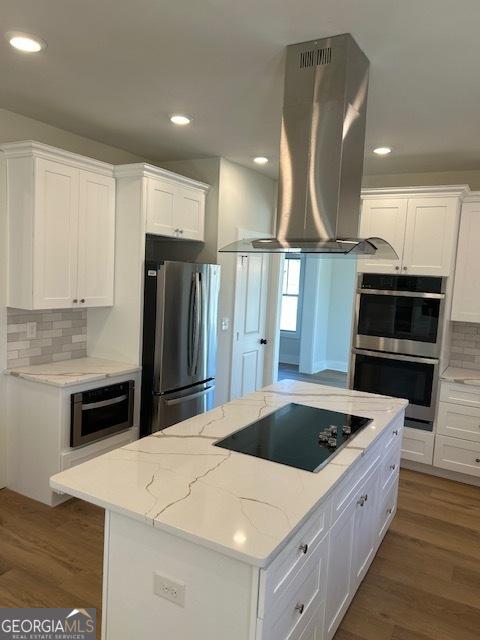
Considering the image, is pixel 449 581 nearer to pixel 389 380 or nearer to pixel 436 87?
pixel 389 380

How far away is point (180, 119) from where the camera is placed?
3.33 m

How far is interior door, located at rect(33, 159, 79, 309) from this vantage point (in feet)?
10.4

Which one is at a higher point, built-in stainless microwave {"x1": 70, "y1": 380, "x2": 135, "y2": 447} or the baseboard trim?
built-in stainless microwave {"x1": 70, "y1": 380, "x2": 135, "y2": 447}

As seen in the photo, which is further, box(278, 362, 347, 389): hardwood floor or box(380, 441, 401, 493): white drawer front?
box(278, 362, 347, 389): hardwood floor

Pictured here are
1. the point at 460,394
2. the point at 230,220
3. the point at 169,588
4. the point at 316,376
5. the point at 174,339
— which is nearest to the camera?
the point at 169,588

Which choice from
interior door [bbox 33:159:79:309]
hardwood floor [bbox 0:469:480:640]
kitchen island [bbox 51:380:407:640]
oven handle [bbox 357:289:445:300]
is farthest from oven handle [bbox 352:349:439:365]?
interior door [bbox 33:159:79:309]

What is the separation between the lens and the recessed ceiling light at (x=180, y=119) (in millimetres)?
3272

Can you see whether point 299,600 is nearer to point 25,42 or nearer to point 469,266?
point 25,42

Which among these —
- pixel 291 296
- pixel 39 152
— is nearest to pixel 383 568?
pixel 39 152

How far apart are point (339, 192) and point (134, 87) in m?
1.45

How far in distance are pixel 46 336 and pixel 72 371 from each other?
0.42 metres

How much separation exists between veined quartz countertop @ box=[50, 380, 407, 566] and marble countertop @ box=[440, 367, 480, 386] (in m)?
1.86

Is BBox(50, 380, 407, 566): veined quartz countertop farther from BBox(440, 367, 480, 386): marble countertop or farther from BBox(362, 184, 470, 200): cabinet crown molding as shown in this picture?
BBox(362, 184, 470, 200): cabinet crown molding

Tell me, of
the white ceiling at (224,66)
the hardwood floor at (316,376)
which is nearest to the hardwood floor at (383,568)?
the white ceiling at (224,66)
